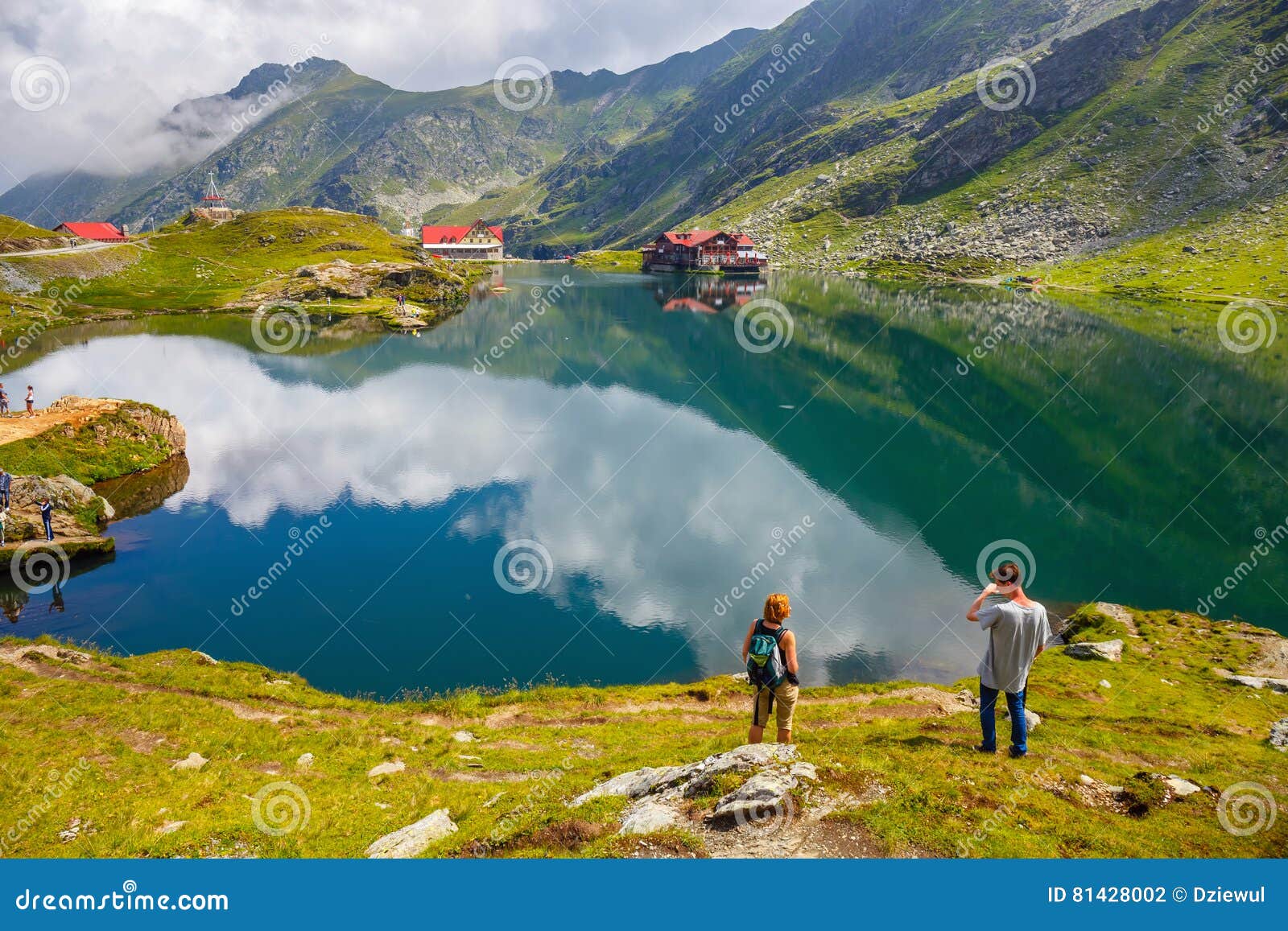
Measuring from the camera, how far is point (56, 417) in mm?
45719

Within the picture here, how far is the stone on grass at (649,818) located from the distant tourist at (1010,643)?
6.86 meters

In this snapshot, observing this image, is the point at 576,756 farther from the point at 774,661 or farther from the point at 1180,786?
the point at 1180,786

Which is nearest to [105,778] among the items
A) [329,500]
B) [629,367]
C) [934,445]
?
[329,500]

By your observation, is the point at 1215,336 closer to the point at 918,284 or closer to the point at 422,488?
the point at 918,284

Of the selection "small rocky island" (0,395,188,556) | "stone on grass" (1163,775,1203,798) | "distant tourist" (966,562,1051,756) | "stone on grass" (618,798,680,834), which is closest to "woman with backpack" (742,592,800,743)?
"stone on grass" (618,798,680,834)

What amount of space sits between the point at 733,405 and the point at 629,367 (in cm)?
2233

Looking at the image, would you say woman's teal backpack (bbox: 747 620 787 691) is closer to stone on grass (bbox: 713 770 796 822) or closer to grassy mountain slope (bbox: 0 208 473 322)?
stone on grass (bbox: 713 770 796 822)

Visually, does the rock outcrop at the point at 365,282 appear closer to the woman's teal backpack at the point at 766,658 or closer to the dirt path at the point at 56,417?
the dirt path at the point at 56,417

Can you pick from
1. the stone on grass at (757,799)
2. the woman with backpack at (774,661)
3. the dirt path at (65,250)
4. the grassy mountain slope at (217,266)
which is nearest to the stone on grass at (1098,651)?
the woman with backpack at (774,661)

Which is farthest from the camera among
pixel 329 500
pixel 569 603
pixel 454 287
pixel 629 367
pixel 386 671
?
pixel 454 287

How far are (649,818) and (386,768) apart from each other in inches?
371

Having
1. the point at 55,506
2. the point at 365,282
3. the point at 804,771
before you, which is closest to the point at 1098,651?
the point at 804,771

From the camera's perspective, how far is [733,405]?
7088 cm

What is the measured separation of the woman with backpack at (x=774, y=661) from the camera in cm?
1316
